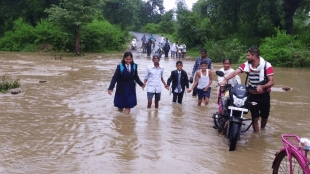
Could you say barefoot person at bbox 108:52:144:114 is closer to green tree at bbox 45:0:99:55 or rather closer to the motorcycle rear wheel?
the motorcycle rear wheel

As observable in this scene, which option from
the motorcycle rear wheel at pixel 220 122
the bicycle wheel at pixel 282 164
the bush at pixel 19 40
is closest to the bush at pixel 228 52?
the bush at pixel 19 40

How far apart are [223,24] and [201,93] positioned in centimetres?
2551

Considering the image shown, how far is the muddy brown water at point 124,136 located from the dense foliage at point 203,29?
15754 millimetres

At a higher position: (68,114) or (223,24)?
(223,24)

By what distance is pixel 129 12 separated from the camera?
5759 cm

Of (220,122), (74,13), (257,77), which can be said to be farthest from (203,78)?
(74,13)

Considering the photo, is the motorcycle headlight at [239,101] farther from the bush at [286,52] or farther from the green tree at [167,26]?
the green tree at [167,26]

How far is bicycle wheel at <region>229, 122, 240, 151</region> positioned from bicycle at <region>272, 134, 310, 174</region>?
1441 millimetres

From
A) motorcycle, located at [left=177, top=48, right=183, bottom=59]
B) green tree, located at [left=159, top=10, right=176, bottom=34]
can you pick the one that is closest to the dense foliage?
motorcycle, located at [left=177, top=48, right=183, bottom=59]

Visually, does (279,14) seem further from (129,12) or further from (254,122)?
(129,12)

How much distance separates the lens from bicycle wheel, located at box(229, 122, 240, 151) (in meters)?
6.47

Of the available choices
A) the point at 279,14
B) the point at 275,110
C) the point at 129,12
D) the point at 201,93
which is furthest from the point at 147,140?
the point at 129,12

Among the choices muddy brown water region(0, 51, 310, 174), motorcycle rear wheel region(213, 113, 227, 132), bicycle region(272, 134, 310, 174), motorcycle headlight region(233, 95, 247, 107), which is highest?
motorcycle headlight region(233, 95, 247, 107)

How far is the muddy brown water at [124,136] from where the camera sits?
5820 mm
